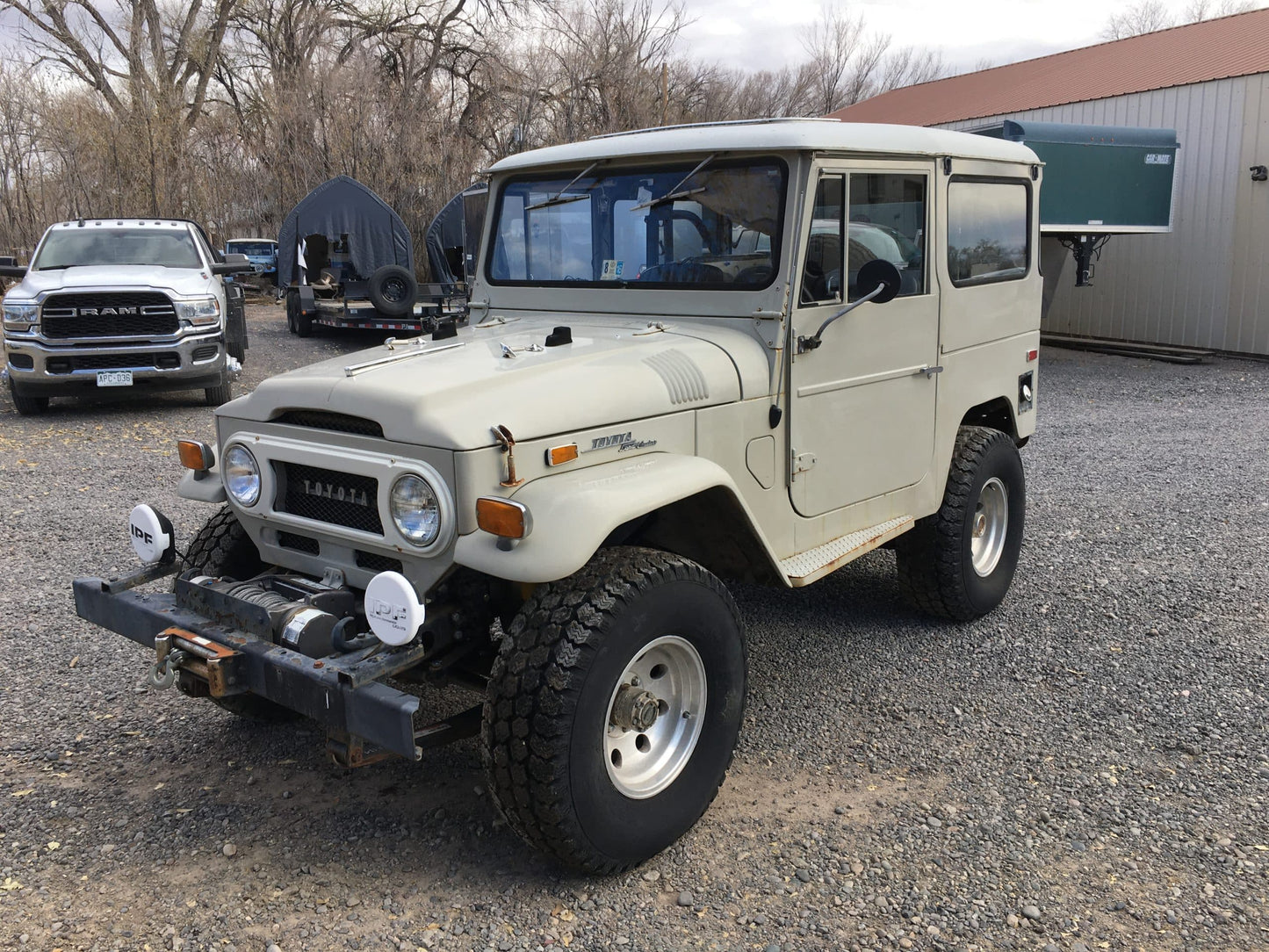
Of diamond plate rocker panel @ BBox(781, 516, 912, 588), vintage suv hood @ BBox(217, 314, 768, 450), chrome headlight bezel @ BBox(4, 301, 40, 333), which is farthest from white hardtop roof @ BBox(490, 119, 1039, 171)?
chrome headlight bezel @ BBox(4, 301, 40, 333)

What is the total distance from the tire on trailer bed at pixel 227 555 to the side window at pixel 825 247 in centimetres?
215

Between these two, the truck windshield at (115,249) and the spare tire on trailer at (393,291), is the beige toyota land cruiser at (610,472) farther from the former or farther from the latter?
the spare tire on trailer at (393,291)

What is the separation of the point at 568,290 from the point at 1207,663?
123 inches

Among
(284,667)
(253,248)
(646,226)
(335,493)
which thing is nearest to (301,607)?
(284,667)

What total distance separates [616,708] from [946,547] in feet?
7.16

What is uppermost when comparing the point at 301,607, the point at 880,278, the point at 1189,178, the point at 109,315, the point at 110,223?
the point at 1189,178

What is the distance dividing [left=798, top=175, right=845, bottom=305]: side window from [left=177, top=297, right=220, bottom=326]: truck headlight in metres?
8.18

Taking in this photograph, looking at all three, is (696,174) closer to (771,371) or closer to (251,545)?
(771,371)

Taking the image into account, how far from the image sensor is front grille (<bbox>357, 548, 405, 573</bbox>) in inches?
125

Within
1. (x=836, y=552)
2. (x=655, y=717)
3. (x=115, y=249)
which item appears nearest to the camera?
(x=655, y=717)

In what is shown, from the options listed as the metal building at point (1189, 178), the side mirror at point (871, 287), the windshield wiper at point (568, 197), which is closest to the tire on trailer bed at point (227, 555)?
the windshield wiper at point (568, 197)

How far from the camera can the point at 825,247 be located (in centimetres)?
382

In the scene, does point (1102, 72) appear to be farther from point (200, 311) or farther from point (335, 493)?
point (335, 493)

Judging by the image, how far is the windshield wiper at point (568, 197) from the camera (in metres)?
4.15
